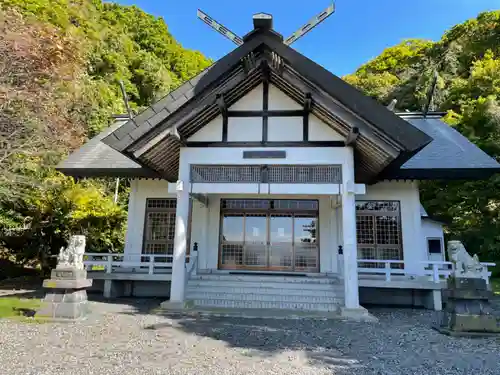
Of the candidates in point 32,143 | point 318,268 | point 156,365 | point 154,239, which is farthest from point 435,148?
point 32,143

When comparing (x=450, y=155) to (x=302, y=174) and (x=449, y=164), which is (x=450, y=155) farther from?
(x=302, y=174)

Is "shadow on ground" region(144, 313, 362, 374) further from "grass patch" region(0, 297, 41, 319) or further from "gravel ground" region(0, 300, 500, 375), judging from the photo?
"grass patch" region(0, 297, 41, 319)

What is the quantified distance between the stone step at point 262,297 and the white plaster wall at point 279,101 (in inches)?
172

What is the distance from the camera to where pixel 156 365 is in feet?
12.9

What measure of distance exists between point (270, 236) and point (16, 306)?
6350 millimetres

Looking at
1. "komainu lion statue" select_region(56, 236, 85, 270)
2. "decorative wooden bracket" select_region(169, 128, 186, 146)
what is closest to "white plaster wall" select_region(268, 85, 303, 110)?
"decorative wooden bracket" select_region(169, 128, 186, 146)

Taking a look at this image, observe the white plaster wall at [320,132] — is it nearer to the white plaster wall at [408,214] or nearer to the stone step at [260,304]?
the white plaster wall at [408,214]

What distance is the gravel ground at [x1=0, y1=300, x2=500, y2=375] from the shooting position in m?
3.89

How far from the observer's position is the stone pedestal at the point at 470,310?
18.1ft

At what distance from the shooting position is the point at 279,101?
8039mm

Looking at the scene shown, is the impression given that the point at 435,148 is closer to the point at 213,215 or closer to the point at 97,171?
the point at 213,215

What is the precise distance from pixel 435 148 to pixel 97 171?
10.3 metres

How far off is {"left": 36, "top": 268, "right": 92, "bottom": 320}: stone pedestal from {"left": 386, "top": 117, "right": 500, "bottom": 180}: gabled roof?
25.5 feet

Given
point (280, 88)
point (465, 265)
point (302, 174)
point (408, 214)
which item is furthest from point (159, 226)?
point (465, 265)
